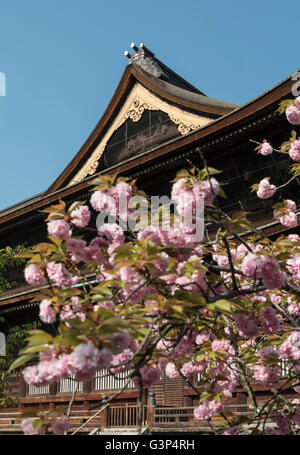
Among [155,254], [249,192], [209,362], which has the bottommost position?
[209,362]

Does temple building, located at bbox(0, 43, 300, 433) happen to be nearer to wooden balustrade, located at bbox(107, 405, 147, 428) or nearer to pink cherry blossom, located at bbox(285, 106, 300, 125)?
wooden balustrade, located at bbox(107, 405, 147, 428)

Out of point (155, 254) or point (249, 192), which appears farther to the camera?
point (249, 192)

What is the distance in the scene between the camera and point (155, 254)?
347 centimetres

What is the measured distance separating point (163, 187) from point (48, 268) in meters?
9.64

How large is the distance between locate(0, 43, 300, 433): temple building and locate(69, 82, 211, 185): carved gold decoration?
0.03 metres

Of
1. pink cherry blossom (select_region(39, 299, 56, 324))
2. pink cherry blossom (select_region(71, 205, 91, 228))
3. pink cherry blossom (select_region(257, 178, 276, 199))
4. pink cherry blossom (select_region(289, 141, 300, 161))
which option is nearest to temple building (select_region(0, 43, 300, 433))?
pink cherry blossom (select_region(257, 178, 276, 199))

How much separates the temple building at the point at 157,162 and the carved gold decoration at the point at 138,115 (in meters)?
0.03

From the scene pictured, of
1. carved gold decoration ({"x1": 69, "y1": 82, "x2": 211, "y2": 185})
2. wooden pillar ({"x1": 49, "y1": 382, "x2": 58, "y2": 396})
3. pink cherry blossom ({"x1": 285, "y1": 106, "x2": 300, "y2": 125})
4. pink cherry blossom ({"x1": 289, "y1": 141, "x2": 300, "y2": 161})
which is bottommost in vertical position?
wooden pillar ({"x1": 49, "y1": 382, "x2": 58, "y2": 396})

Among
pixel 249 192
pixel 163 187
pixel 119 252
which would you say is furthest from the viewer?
pixel 163 187

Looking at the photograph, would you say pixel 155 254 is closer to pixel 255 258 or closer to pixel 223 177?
pixel 255 258

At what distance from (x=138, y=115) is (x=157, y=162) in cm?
242

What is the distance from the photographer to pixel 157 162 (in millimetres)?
12859

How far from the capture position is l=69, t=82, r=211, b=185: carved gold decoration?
519 inches
